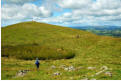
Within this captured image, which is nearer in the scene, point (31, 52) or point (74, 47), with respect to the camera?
point (31, 52)

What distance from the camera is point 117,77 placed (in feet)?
62.6

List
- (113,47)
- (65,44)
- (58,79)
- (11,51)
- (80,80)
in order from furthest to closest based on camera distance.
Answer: (65,44)
(113,47)
(11,51)
(58,79)
(80,80)

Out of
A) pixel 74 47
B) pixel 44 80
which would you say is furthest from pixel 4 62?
pixel 74 47

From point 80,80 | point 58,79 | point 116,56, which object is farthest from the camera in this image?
point 116,56

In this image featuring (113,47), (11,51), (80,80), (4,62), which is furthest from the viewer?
(113,47)

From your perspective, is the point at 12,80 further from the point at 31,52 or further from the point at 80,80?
the point at 31,52

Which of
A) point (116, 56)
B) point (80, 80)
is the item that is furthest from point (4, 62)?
point (116, 56)

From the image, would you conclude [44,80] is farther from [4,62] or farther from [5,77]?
[4,62]

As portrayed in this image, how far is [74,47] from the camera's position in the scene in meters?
46.6

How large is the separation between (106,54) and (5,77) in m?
28.2

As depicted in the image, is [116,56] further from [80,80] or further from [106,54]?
[80,80]

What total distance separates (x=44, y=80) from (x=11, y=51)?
18.3 m

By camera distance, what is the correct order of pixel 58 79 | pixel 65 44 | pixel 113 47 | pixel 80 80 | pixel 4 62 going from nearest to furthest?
1. pixel 80 80
2. pixel 58 79
3. pixel 4 62
4. pixel 113 47
5. pixel 65 44

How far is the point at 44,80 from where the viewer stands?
19250mm
